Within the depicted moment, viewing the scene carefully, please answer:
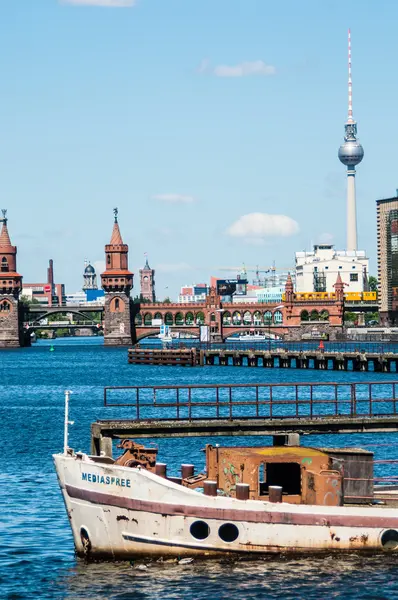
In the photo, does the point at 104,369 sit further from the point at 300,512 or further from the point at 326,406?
the point at 300,512

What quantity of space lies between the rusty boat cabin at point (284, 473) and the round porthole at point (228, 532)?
0.91 metres

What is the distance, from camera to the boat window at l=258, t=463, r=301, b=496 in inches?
1570

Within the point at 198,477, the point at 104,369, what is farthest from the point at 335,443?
the point at 104,369

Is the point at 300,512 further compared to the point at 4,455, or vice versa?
the point at 4,455

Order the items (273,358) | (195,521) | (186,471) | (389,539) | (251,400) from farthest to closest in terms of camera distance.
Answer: (273,358)
(251,400)
(186,471)
(389,539)
(195,521)

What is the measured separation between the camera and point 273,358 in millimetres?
174625

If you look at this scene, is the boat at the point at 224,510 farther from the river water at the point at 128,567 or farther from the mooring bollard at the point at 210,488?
the river water at the point at 128,567

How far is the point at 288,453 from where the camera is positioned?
39344mm

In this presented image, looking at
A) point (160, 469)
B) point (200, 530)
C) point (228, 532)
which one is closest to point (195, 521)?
point (200, 530)

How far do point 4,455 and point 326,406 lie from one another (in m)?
38.8

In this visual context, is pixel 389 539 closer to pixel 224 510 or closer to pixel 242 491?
pixel 242 491

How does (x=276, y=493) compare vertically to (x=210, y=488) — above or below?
below

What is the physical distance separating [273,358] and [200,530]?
137380mm

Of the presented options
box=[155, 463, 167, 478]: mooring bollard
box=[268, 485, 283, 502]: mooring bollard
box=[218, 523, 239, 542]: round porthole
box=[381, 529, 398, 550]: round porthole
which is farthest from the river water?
box=[155, 463, 167, 478]: mooring bollard
